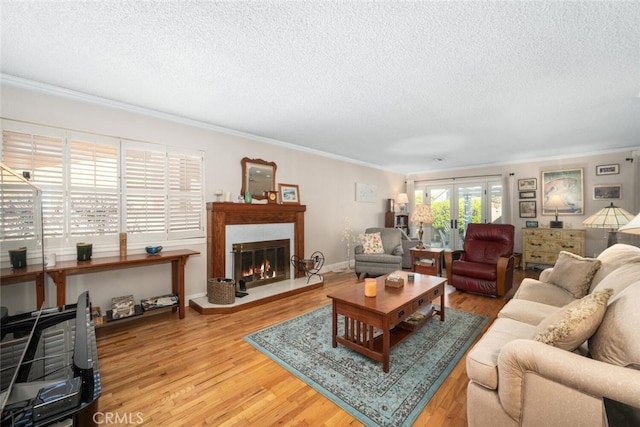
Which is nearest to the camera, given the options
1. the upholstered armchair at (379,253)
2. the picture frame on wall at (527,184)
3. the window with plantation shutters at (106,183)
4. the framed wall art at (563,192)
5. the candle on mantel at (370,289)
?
the candle on mantel at (370,289)

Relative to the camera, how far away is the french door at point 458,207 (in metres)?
6.30

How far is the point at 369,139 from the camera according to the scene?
4.36 meters

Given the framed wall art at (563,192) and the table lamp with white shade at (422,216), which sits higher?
the framed wall art at (563,192)

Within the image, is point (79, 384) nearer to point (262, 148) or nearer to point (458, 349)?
point (458, 349)

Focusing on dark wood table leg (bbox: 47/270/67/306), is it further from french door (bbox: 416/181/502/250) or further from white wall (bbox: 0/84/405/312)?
french door (bbox: 416/181/502/250)

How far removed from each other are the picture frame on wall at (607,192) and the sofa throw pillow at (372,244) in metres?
4.32

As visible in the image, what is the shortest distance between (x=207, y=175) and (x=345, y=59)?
252 cm

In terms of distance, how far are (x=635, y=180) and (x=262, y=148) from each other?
6693 millimetres

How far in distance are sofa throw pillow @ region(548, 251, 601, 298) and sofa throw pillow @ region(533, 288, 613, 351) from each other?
1.23m

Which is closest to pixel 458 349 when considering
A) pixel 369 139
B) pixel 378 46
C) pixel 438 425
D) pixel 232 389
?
pixel 438 425

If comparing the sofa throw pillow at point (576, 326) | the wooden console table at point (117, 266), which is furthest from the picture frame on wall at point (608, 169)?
the wooden console table at point (117, 266)

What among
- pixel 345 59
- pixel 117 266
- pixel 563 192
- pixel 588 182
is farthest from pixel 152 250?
pixel 588 182

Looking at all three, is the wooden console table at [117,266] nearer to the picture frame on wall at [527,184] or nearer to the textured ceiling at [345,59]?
the textured ceiling at [345,59]

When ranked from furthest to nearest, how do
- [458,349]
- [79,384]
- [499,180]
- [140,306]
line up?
[499,180] < [140,306] < [458,349] < [79,384]
